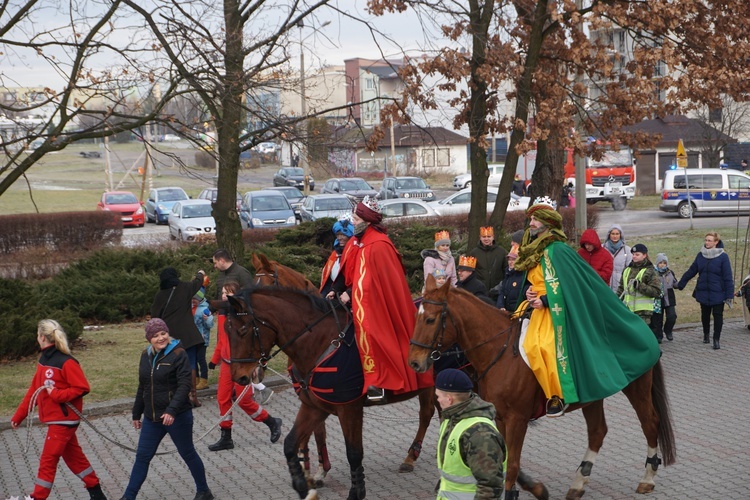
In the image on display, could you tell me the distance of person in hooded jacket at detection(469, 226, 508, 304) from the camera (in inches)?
503

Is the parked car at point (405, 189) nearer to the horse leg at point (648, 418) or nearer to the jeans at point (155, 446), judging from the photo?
the horse leg at point (648, 418)

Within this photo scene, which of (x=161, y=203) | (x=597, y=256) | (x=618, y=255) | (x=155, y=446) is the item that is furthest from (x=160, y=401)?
(x=161, y=203)

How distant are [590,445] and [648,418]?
1.95ft

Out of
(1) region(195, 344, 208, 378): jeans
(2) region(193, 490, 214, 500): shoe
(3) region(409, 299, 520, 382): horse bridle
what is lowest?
(2) region(193, 490, 214, 500): shoe

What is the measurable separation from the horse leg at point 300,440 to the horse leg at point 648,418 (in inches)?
108

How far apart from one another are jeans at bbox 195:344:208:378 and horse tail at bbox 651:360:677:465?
19.3 feet

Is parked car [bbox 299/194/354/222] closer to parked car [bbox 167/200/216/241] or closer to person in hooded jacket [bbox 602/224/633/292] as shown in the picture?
parked car [bbox 167/200/216/241]

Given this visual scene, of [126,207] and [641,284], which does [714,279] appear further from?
[126,207]

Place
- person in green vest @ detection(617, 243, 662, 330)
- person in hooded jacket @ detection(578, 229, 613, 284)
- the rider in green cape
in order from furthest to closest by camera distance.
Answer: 1. person in green vest @ detection(617, 243, 662, 330)
2. person in hooded jacket @ detection(578, 229, 613, 284)
3. the rider in green cape

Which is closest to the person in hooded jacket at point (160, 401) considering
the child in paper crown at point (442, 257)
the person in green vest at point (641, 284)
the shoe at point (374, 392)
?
the shoe at point (374, 392)

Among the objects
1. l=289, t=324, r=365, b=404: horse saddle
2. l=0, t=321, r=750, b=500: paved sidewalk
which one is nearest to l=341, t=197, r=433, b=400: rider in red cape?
l=289, t=324, r=365, b=404: horse saddle

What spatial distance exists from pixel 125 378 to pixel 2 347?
7.02 ft

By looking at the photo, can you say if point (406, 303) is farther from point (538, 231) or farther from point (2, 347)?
point (2, 347)

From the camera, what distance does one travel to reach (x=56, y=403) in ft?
26.6
